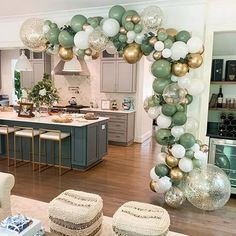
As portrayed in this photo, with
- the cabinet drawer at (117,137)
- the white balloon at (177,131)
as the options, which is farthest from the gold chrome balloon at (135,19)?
the cabinet drawer at (117,137)

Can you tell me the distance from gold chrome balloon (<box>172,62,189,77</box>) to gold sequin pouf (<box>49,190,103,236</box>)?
67.5 inches

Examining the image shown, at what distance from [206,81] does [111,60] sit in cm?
388

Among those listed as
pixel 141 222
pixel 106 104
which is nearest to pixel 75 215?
pixel 141 222

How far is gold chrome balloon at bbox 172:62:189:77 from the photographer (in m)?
2.99

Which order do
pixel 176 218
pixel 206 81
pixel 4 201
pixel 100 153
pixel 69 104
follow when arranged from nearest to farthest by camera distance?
pixel 4 201, pixel 176 218, pixel 206 81, pixel 100 153, pixel 69 104

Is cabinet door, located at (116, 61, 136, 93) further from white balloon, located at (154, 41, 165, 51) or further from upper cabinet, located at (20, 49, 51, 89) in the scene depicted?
white balloon, located at (154, 41, 165, 51)

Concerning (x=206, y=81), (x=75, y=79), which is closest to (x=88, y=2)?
(x=206, y=81)

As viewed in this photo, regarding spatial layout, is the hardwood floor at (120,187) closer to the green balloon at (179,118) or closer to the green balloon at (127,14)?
the green balloon at (179,118)

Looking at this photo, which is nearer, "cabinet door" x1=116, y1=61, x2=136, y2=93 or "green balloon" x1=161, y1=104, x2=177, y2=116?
"green balloon" x1=161, y1=104, x2=177, y2=116

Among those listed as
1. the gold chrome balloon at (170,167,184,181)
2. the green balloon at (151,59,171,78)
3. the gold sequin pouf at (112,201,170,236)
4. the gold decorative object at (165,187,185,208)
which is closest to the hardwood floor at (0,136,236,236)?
the gold decorative object at (165,187,185,208)

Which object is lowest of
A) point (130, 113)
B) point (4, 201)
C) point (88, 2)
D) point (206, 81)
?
point (4, 201)

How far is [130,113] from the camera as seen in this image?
680cm

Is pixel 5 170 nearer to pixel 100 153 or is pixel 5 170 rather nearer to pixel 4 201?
pixel 100 153

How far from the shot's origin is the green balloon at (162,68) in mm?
2973
